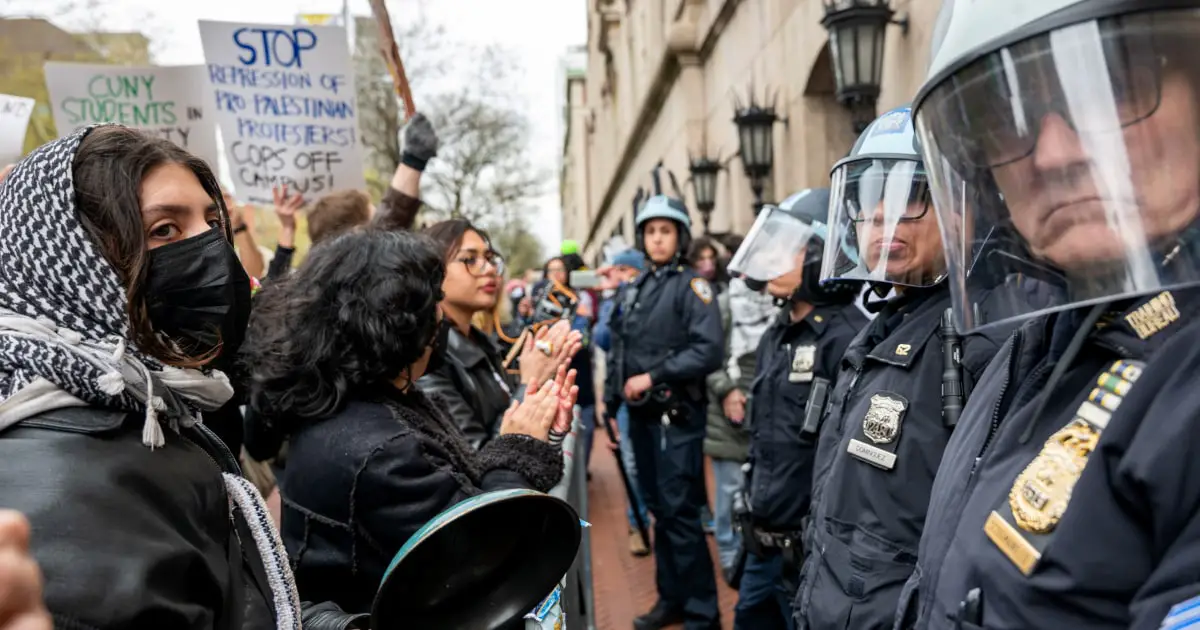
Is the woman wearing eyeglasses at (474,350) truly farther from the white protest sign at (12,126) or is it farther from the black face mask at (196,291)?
the white protest sign at (12,126)

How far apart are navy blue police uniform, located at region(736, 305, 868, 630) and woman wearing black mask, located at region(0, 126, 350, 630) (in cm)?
199

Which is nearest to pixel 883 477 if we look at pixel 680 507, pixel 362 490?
pixel 362 490

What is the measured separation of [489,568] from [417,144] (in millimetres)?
2545

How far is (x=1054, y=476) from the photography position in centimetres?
101

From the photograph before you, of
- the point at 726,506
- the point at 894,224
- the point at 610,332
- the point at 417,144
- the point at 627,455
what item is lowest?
the point at 627,455

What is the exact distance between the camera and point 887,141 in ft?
6.91

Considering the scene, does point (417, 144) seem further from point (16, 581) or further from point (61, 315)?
point (16, 581)

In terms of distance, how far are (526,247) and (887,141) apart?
4094cm

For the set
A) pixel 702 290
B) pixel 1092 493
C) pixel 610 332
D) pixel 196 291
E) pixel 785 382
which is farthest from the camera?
pixel 610 332

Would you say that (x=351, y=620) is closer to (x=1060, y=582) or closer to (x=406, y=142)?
(x=1060, y=582)

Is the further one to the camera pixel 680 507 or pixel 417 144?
pixel 680 507

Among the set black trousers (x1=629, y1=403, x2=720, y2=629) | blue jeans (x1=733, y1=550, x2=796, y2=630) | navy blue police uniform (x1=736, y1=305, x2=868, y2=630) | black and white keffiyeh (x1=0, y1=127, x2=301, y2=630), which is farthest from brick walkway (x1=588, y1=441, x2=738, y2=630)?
black and white keffiyeh (x1=0, y1=127, x2=301, y2=630)

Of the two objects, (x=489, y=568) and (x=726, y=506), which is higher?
(x=489, y=568)

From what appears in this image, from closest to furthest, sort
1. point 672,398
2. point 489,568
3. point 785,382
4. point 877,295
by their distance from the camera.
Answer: point 489,568, point 877,295, point 785,382, point 672,398
